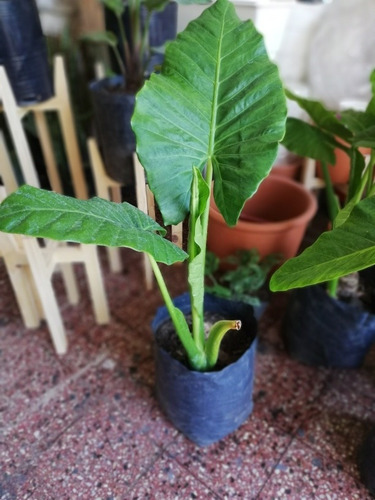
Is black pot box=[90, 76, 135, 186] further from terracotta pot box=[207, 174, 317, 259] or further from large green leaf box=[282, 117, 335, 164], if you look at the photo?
large green leaf box=[282, 117, 335, 164]

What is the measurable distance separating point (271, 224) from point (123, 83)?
687mm

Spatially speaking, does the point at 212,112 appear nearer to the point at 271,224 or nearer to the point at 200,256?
the point at 200,256

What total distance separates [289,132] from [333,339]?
2.00ft

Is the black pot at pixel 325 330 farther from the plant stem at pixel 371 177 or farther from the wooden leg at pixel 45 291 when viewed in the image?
the wooden leg at pixel 45 291

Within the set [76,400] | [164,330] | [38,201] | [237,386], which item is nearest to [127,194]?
[38,201]

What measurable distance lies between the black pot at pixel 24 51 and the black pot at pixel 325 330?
104 centimetres

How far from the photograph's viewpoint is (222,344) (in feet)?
3.44

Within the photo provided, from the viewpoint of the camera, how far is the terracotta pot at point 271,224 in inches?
49.5

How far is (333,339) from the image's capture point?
45.0 inches

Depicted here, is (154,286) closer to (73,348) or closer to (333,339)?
(73,348)

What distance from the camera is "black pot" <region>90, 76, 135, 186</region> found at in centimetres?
116

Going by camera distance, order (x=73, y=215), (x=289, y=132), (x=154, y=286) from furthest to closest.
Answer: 1. (x=154, y=286)
2. (x=289, y=132)
3. (x=73, y=215)

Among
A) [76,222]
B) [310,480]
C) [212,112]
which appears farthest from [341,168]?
[76,222]

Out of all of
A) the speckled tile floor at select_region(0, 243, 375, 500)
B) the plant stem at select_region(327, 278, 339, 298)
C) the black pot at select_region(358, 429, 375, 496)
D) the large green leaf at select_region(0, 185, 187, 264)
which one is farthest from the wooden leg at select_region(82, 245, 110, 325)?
the black pot at select_region(358, 429, 375, 496)
